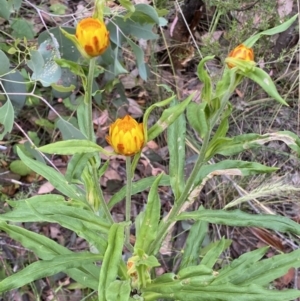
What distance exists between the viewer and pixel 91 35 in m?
0.98

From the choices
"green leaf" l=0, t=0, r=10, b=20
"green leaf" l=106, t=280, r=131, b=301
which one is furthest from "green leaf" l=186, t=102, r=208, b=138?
"green leaf" l=0, t=0, r=10, b=20

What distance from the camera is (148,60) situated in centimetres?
250

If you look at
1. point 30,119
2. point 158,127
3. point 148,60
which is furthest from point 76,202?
point 148,60

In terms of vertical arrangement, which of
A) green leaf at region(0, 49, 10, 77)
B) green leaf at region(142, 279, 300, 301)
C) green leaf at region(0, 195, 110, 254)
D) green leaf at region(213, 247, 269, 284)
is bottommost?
green leaf at region(213, 247, 269, 284)

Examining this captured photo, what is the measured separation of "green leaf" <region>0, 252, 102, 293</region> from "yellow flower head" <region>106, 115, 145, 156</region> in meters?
0.41

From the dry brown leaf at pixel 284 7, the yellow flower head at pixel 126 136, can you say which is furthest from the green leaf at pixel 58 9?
the yellow flower head at pixel 126 136

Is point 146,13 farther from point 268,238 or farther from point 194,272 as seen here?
point 268,238

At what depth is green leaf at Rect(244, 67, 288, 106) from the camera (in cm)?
83

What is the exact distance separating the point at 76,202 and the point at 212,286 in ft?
1.36

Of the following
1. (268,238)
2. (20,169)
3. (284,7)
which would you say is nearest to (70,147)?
(20,169)

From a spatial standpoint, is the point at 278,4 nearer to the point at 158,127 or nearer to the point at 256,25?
the point at 256,25

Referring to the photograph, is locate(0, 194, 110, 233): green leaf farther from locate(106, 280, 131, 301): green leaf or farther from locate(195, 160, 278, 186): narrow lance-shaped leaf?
locate(195, 160, 278, 186): narrow lance-shaped leaf

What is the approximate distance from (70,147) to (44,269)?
38cm

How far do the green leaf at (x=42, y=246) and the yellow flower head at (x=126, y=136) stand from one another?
1.64 feet
